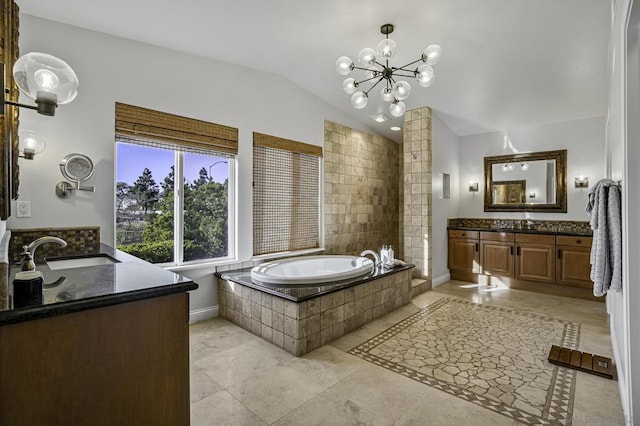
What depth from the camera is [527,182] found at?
4.98 m

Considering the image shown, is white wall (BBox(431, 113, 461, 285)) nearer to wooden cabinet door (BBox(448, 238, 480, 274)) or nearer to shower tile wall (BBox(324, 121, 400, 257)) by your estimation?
wooden cabinet door (BBox(448, 238, 480, 274))

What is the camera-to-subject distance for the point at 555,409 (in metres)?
1.93

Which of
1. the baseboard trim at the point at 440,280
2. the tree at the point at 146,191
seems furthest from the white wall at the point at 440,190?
the tree at the point at 146,191

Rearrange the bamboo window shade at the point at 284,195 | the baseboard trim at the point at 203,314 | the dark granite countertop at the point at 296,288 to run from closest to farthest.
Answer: the dark granite countertop at the point at 296,288
the baseboard trim at the point at 203,314
the bamboo window shade at the point at 284,195

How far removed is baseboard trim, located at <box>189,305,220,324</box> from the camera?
3291 mm

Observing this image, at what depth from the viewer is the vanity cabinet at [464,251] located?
16.3ft

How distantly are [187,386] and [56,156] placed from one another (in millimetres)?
2308

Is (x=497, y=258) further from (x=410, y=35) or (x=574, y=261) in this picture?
(x=410, y=35)

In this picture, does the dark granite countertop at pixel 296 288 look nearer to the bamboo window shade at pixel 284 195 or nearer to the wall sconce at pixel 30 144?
the bamboo window shade at pixel 284 195

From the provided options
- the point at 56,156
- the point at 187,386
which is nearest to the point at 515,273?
the point at 187,386

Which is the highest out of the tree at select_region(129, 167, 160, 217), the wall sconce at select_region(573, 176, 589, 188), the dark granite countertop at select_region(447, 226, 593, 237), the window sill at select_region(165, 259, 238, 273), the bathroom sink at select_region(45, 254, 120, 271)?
the wall sconce at select_region(573, 176, 589, 188)

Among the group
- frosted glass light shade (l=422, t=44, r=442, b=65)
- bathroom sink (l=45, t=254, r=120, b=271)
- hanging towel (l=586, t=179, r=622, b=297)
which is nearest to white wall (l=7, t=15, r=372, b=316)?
bathroom sink (l=45, t=254, r=120, b=271)

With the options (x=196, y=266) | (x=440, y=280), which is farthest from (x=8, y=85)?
(x=440, y=280)

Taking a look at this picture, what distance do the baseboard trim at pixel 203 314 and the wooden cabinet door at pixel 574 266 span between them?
4429 mm
